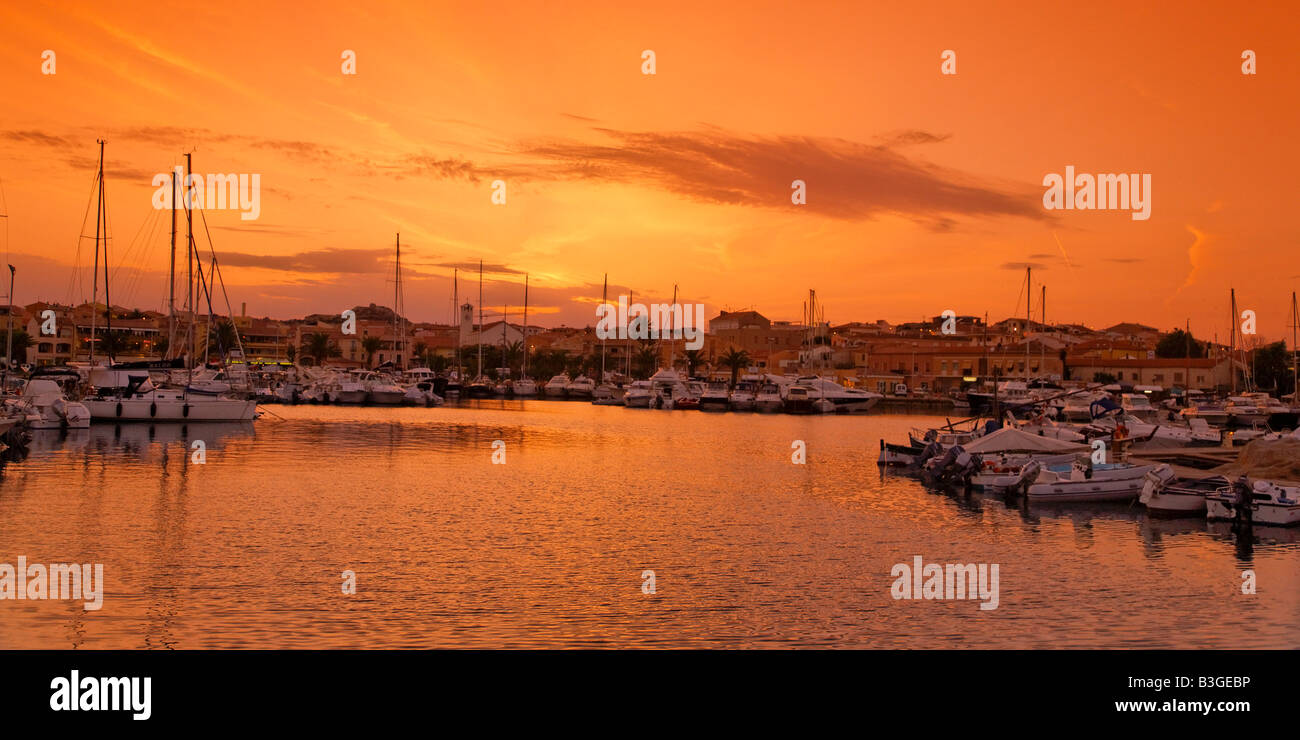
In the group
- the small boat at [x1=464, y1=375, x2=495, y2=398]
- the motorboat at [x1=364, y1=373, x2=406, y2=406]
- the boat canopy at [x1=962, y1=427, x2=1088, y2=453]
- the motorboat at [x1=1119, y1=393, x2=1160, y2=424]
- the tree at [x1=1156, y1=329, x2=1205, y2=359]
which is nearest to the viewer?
the boat canopy at [x1=962, y1=427, x2=1088, y2=453]

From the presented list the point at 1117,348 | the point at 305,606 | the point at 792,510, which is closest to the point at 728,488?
the point at 792,510

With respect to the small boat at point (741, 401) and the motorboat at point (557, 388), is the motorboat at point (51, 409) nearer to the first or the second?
the small boat at point (741, 401)

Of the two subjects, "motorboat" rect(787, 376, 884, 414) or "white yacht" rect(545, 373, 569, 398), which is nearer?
"motorboat" rect(787, 376, 884, 414)

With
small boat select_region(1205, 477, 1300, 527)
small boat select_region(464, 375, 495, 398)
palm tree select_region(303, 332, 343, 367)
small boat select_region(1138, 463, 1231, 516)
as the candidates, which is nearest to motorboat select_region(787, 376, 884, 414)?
small boat select_region(464, 375, 495, 398)

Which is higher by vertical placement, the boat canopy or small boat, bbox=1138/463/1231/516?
the boat canopy

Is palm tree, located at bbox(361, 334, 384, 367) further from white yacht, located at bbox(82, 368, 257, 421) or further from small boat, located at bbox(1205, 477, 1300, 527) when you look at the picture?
small boat, located at bbox(1205, 477, 1300, 527)

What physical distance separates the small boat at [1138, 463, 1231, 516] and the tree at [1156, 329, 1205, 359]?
11148 centimetres

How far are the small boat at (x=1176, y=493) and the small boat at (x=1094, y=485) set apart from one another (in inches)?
65.0

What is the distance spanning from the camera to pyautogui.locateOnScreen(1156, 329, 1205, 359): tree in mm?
129450

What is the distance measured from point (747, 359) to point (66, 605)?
12606cm

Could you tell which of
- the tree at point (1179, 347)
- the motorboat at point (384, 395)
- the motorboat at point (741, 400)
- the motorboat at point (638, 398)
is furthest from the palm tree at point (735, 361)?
the tree at point (1179, 347)

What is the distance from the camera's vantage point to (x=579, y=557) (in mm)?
21625

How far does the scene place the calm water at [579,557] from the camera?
1528 centimetres
